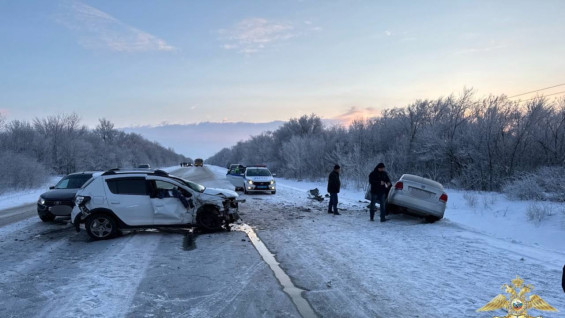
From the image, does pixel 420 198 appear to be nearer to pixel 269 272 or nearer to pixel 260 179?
pixel 269 272

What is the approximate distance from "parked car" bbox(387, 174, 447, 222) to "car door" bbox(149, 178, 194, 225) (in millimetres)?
6597

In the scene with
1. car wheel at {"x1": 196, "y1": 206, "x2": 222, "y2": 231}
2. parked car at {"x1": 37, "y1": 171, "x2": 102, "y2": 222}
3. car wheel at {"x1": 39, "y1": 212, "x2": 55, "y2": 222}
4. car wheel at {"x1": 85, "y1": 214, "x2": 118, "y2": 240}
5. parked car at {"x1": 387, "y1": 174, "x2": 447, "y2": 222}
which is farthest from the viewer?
car wheel at {"x1": 39, "y1": 212, "x2": 55, "y2": 222}

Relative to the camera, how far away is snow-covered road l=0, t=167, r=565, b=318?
5.01 m

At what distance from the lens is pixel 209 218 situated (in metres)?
10.6

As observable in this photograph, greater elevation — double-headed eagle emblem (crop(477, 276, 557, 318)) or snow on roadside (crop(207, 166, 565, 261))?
double-headed eagle emblem (crop(477, 276, 557, 318))

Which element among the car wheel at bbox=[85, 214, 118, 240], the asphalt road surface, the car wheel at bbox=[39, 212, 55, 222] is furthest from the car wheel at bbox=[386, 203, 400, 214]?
the car wheel at bbox=[39, 212, 55, 222]

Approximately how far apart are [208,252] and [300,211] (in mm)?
7444

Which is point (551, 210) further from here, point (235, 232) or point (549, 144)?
point (549, 144)

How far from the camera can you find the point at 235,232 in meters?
10.6

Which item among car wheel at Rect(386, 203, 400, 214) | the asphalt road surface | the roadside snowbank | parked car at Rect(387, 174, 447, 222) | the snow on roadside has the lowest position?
the snow on roadside

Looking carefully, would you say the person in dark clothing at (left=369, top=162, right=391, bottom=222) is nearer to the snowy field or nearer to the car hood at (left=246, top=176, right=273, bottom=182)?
the snowy field

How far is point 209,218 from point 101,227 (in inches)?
109

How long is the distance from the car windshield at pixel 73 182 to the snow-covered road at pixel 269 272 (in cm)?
303

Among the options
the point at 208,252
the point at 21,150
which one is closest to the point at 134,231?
the point at 208,252
